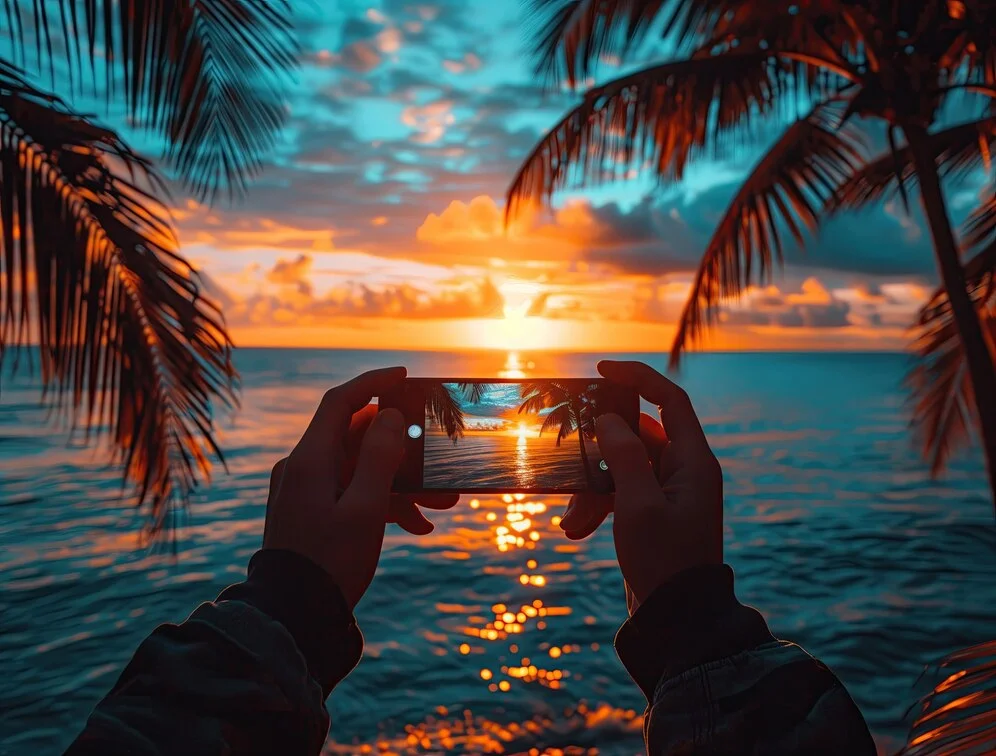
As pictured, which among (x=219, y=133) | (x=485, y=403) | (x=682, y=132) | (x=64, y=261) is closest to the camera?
(x=485, y=403)

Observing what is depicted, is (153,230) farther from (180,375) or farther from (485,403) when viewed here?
(485,403)

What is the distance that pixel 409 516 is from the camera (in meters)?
1.37

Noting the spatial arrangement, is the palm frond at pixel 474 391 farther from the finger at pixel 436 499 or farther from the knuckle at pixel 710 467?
the knuckle at pixel 710 467

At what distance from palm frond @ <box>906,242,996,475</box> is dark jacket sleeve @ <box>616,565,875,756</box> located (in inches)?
206

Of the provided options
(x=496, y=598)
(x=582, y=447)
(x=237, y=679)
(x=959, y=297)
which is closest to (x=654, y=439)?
(x=582, y=447)

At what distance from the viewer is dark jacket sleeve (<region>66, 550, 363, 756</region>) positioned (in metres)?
0.62

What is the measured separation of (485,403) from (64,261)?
1.95 meters

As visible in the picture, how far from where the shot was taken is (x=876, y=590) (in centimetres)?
688

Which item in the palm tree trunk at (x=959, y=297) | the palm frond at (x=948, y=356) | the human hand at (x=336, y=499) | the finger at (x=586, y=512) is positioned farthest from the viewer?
the palm frond at (x=948, y=356)

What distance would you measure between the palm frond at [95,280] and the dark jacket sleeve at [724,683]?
6.89 ft

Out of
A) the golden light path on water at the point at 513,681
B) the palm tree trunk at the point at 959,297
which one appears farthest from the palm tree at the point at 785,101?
the golden light path on water at the point at 513,681

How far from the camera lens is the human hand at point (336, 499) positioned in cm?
88

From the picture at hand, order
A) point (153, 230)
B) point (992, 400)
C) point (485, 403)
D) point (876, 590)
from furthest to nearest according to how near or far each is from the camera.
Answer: point (876, 590), point (992, 400), point (153, 230), point (485, 403)

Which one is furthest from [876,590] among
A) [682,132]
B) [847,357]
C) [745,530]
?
[847,357]
